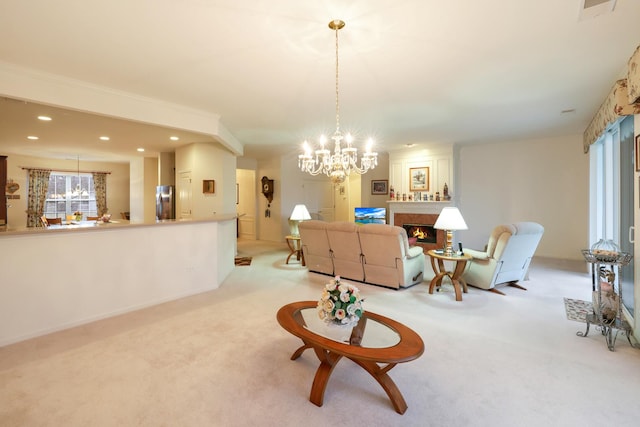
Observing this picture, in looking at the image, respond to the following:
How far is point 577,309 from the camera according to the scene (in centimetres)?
340

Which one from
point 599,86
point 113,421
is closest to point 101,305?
point 113,421

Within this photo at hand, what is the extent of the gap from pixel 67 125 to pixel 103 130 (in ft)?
1.50

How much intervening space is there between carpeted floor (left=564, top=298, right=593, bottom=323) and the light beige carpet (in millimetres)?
117

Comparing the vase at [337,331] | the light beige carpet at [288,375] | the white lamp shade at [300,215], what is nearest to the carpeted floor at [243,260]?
the white lamp shade at [300,215]

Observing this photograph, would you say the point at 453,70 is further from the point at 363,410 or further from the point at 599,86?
the point at 363,410

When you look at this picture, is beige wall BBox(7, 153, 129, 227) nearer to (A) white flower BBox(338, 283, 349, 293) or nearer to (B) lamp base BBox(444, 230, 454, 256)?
(A) white flower BBox(338, 283, 349, 293)

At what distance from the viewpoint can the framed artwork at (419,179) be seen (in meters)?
7.36

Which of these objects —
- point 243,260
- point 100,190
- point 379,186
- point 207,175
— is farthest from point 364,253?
point 100,190

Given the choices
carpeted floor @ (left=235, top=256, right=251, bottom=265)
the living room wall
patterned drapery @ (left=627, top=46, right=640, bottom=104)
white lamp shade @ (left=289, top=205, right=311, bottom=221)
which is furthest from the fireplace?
patterned drapery @ (left=627, top=46, right=640, bottom=104)

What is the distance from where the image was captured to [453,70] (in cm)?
302

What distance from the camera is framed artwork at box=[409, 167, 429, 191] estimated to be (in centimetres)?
736

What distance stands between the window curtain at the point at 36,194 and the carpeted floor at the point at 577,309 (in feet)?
36.9

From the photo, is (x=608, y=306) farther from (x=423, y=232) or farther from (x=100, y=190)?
(x=100, y=190)

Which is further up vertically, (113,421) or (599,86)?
(599,86)
